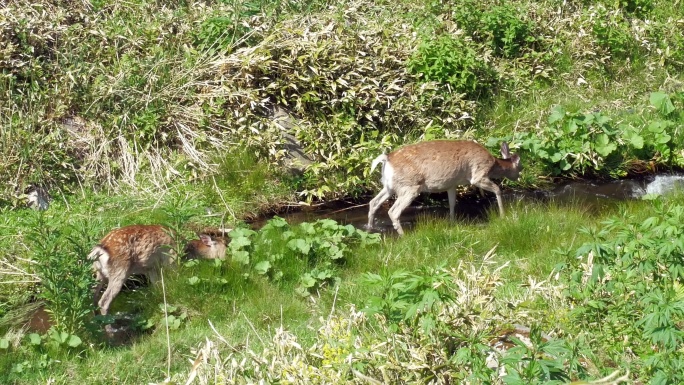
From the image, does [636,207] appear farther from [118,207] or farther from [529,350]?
[529,350]

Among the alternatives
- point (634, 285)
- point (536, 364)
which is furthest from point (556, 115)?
point (536, 364)

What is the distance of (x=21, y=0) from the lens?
40.1 ft

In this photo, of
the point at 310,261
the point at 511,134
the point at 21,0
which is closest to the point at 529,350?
the point at 310,261

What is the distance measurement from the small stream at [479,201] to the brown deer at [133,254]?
2.04 meters

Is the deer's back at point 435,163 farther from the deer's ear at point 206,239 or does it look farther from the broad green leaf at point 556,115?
the deer's ear at point 206,239

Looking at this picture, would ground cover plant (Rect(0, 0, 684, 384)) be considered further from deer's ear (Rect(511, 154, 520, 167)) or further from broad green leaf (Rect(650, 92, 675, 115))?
deer's ear (Rect(511, 154, 520, 167))

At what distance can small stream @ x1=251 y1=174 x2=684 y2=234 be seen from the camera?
10.8 m

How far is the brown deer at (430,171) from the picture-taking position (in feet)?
34.0

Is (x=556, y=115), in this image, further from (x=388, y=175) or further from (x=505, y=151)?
(x=388, y=175)

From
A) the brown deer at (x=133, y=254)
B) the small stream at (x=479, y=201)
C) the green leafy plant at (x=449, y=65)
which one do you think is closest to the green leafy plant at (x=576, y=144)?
the small stream at (x=479, y=201)

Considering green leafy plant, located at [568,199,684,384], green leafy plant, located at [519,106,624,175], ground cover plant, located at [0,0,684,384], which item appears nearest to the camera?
green leafy plant, located at [568,199,684,384]

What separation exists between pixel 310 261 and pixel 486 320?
12.1ft

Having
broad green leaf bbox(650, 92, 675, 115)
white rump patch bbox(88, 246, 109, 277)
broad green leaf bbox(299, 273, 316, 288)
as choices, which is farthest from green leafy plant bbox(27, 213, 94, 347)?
broad green leaf bbox(650, 92, 675, 115)

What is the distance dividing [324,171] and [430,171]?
146 centimetres
